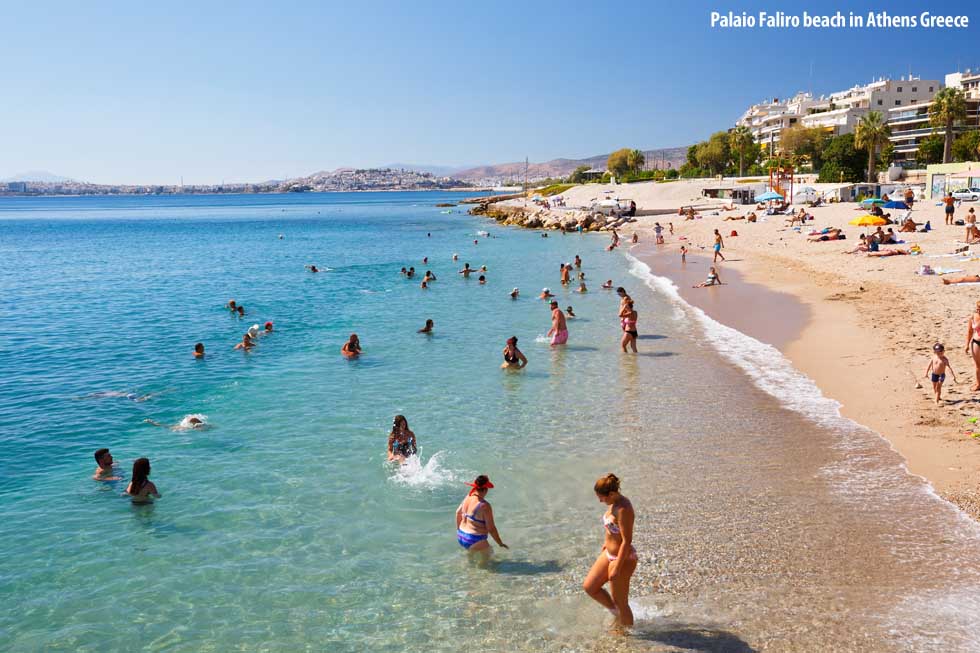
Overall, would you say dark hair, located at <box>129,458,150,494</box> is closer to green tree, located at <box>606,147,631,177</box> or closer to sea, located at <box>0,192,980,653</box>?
sea, located at <box>0,192,980,653</box>

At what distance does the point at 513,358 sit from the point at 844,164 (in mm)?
79918

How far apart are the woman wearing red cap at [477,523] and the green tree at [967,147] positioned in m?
94.4

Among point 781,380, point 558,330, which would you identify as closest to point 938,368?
point 781,380

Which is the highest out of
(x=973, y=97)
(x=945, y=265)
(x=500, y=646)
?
(x=973, y=97)

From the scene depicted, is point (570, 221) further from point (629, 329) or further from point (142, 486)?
point (142, 486)

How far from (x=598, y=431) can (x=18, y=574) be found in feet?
30.3

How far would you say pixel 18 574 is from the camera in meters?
8.91

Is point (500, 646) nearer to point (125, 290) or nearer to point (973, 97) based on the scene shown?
point (125, 290)

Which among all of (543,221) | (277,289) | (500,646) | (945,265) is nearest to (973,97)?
(543,221)

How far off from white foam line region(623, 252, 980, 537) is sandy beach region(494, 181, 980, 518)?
0.19 meters

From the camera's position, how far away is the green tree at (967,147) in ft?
271

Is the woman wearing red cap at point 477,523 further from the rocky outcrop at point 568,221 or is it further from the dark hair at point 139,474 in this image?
the rocky outcrop at point 568,221

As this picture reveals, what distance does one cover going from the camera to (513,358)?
59.4 feet

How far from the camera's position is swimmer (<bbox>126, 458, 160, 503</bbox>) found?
10750mm
